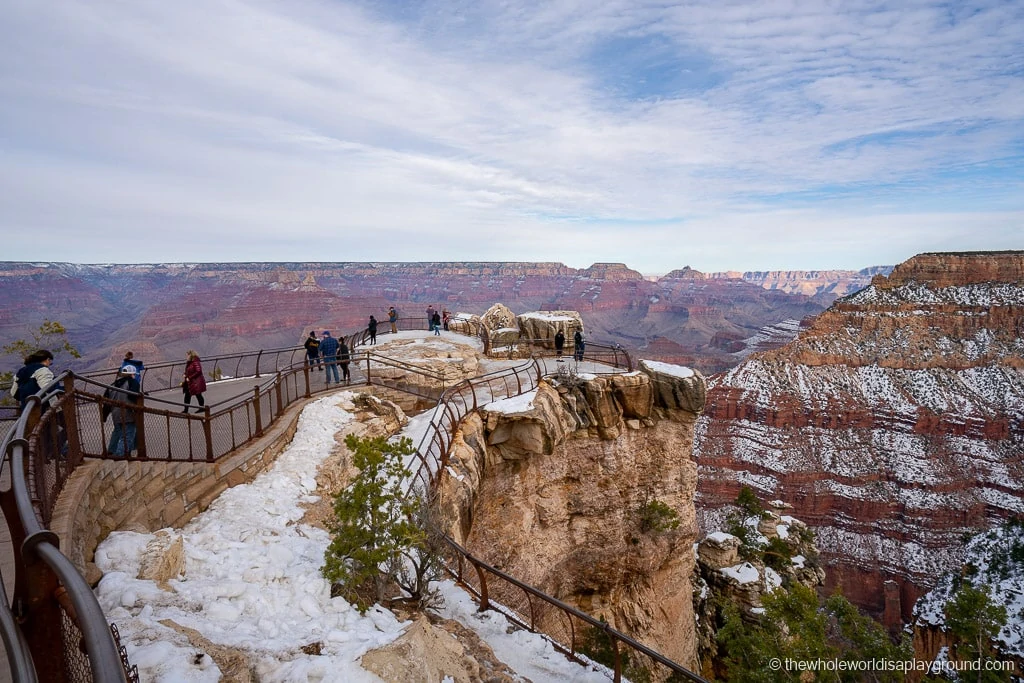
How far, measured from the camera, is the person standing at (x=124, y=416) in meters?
6.62

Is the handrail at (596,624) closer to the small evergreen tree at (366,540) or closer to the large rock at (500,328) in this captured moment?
the small evergreen tree at (366,540)

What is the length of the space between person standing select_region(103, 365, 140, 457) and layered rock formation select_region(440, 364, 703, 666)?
6721mm

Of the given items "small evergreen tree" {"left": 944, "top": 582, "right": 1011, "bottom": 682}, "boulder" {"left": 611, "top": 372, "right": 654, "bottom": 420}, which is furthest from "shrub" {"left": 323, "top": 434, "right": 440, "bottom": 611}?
"small evergreen tree" {"left": 944, "top": 582, "right": 1011, "bottom": 682}

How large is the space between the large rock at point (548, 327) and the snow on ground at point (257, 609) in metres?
15.9

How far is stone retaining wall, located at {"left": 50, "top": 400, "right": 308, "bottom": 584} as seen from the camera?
4.74 metres

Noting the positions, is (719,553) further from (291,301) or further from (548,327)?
(291,301)

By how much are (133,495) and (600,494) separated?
1385 cm

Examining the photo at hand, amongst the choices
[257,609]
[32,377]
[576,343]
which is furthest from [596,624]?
[576,343]

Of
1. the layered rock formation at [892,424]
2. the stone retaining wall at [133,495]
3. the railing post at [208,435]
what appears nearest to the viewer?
the stone retaining wall at [133,495]

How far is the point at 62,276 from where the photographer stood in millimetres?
104438

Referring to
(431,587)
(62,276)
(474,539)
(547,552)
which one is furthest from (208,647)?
(62,276)

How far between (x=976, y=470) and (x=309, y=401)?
60.9 meters

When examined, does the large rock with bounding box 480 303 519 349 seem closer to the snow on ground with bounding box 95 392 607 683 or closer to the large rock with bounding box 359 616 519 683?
the snow on ground with bounding box 95 392 607 683

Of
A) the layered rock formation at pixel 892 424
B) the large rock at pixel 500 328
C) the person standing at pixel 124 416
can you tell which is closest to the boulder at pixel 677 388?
the large rock at pixel 500 328
